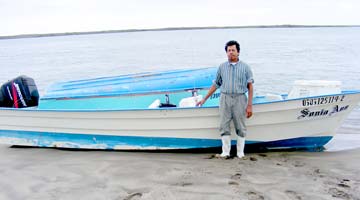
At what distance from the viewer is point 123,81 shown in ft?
24.7

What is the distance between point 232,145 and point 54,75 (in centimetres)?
2108

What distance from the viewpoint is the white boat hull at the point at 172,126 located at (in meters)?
5.96

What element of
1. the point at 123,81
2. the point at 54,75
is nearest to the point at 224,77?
the point at 123,81

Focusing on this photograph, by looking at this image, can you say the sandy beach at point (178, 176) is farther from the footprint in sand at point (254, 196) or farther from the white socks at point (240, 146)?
the white socks at point (240, 146)

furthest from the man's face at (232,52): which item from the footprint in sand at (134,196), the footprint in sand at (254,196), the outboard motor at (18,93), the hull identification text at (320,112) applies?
the outboard motor at (18,93)

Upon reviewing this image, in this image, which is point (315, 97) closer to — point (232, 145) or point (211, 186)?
point (232, 145)

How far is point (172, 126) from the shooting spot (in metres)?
6.26

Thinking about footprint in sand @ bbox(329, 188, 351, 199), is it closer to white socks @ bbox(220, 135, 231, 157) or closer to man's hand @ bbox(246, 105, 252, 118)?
man's hand @ bbox(246, 105, 252, 118)

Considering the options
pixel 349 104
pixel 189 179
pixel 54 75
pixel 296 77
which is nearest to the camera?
pixel 189 179

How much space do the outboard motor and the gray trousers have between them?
401 centimetres

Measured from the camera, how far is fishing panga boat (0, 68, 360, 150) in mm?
6008

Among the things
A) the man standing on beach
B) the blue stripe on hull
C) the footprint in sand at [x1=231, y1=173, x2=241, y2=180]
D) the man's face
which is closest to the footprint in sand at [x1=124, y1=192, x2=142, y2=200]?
the footprint in sand at [x1=231, y1=173, x2=241, y2=180]

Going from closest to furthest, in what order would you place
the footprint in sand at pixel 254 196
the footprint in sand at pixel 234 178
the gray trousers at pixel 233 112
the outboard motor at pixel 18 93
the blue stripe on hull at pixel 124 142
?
the footprint in sand at pixel 254 196, the footprint in sand at pixel 234 178, the gray trousers at pixel 233 112, the blue stripe on hull at pixel 124 142, the outboard motor at pixel 18 93

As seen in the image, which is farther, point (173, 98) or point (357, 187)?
point (173, 98)
